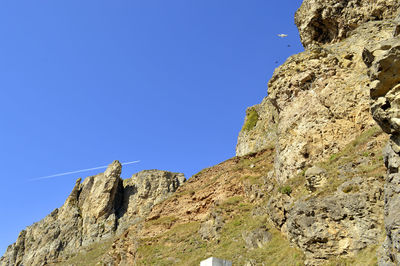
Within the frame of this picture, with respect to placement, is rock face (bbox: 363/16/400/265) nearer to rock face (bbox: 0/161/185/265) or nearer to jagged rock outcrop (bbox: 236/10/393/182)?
jagged rock outcrop (bbox: 236/10/393/182)

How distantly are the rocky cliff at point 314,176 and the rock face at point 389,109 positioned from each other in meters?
0.03

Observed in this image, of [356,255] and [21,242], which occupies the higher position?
[21,242]

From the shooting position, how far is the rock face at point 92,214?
51.5 meters

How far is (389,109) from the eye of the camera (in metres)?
8.94

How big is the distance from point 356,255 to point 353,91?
1109 centimetres

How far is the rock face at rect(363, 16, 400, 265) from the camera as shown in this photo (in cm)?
852

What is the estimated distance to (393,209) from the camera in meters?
8.48

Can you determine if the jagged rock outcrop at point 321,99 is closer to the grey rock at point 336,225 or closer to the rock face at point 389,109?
the grey rock at point 336,225

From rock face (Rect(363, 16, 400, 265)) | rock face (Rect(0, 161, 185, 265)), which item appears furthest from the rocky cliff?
rock face (Rect(0, 161, 185, 265))

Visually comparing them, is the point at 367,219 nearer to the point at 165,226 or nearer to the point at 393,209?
the point at 393,209

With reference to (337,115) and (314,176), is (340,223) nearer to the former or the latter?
(314,176)

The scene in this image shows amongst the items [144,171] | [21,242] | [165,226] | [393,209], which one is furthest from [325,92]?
[21,242]

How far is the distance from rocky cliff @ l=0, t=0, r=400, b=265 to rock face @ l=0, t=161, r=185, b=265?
22121mm

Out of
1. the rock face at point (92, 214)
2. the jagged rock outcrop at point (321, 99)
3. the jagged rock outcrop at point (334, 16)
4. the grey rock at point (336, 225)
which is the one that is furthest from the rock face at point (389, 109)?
the rock face at point (92, 214)
